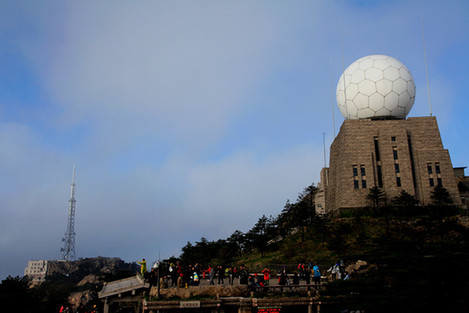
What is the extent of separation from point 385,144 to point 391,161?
207 cm

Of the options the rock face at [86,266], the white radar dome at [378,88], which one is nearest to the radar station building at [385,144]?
the white radar dome at [378,88]

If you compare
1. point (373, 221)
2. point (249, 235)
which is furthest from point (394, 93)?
point (249, 235)

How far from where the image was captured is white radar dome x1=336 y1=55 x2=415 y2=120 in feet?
147

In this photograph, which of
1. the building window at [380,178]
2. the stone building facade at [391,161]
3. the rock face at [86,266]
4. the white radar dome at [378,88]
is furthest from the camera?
the rock face at [86,266]

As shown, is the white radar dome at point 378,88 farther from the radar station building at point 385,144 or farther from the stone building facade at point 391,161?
the stone building facade at point 391,161

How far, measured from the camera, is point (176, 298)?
65.2 ft

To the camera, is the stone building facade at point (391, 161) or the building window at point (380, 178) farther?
the building window at point (380, 178)

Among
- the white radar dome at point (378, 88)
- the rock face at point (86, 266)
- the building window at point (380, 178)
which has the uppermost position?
the white radar dome at point (378, 88)

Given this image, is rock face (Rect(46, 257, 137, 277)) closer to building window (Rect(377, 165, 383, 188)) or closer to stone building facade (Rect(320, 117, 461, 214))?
stone building facade (Rect(320, 117, 461, 214))

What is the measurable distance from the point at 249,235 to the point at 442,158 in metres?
24.4

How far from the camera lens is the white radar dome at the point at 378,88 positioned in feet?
147

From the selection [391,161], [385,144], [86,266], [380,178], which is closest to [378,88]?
[385,144]

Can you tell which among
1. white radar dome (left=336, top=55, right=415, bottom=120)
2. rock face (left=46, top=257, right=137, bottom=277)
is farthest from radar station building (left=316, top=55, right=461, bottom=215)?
rock face (left=46, top=257, right=137, bottom=277)

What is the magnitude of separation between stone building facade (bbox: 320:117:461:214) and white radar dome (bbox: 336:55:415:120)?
1.33 m
